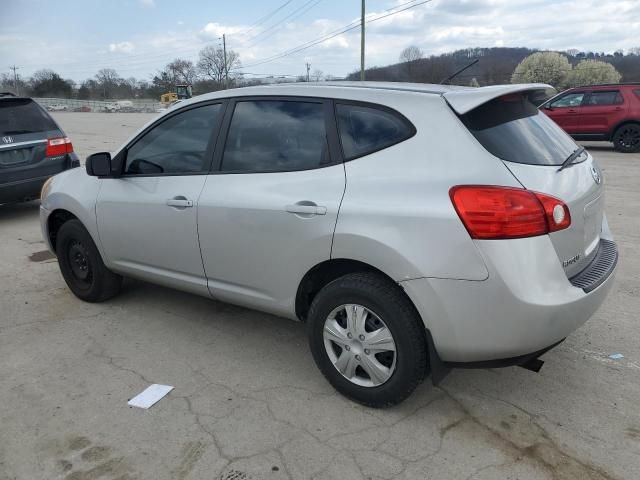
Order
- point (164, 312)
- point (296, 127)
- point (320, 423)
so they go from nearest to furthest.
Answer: point (320, 423) → point (296, 127) → point (164, 312)

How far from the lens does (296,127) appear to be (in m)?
3.10

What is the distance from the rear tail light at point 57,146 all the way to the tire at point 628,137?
498 inches

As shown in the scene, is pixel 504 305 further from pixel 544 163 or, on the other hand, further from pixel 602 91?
pixel 602 91

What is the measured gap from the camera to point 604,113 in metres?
13.5

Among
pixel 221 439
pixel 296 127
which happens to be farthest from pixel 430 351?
pixel 296 127

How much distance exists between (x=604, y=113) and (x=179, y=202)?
13209 mm

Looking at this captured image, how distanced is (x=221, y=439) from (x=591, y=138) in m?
14.0

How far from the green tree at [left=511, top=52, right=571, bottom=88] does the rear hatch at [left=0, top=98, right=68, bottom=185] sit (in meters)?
36.2

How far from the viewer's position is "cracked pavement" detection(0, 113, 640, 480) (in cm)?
249

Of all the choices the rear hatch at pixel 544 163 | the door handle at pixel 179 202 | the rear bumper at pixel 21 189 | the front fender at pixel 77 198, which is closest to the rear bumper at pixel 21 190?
the rear bumper at pixel 21 189

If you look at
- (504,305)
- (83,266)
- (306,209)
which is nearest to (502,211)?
(504,305)

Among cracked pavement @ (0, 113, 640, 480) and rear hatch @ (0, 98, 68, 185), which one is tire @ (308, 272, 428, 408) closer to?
cracked pavement @ (0, 113, 640, 480)

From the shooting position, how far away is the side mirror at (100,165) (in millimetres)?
3857

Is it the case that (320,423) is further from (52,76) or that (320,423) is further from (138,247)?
(52,76)
